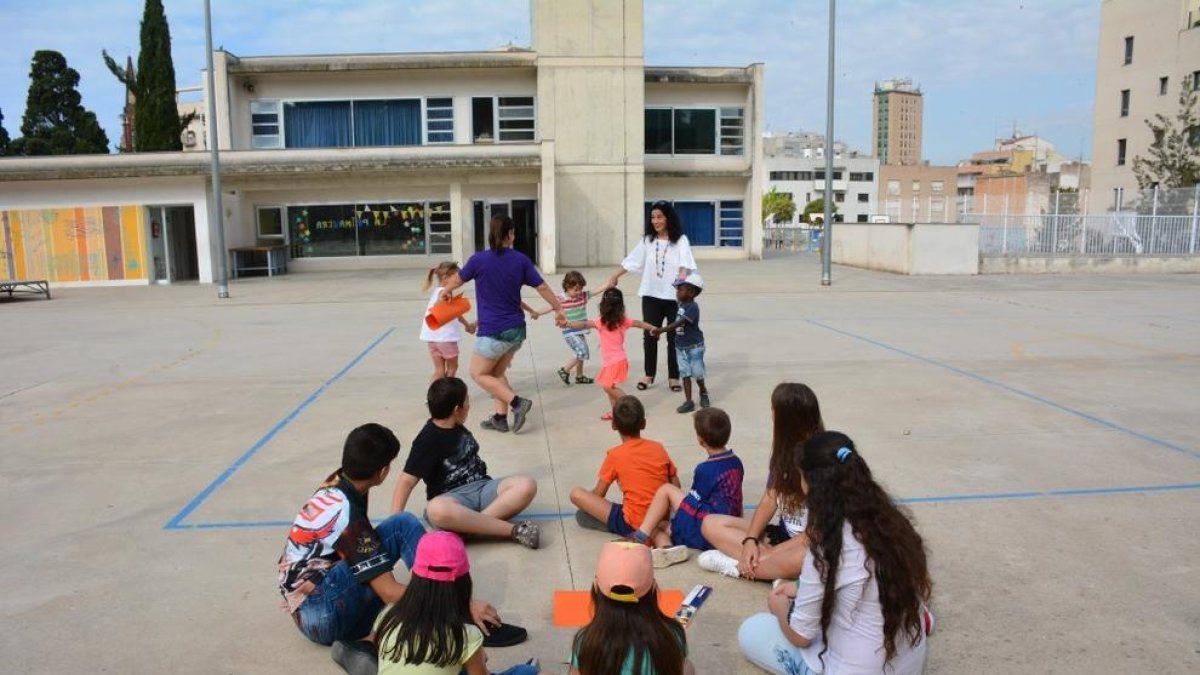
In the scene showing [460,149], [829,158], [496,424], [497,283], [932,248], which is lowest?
[496,424]

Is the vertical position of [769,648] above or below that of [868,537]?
below

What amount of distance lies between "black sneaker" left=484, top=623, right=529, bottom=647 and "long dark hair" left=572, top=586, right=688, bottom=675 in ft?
3.64

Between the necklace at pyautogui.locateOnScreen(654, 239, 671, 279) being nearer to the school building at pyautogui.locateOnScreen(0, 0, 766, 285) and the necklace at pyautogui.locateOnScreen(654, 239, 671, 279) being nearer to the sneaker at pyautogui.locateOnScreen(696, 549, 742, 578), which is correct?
the sneaker at pyautogui.locateOnScreen(696, 549, 742, 578)

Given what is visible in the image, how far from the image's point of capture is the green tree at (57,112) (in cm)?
4494

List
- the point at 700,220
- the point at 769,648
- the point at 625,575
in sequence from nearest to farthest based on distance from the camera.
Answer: the point at 625,575
the point at 769,648
the point at 700,220

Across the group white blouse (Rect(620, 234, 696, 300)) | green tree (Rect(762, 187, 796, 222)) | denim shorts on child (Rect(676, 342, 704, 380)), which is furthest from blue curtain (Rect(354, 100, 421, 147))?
green tree (Rect(762, 187, 796, 222))

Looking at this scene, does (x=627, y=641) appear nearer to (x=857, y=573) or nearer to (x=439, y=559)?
(x=439, y=559)

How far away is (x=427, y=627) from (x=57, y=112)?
53246mm

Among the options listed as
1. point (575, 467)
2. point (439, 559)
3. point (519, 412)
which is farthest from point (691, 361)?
point (439, 559)

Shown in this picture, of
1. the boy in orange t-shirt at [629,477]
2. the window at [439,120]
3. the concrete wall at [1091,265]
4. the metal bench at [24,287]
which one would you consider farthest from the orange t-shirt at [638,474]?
the window at [439,120]

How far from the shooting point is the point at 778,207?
3964 inches

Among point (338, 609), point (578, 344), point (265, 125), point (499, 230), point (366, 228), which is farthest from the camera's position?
Answer: point (265, 125)

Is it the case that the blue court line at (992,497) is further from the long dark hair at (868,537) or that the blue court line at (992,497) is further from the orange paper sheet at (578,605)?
the long dark hair at (868,537)

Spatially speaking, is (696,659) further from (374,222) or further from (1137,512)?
(374,222)
